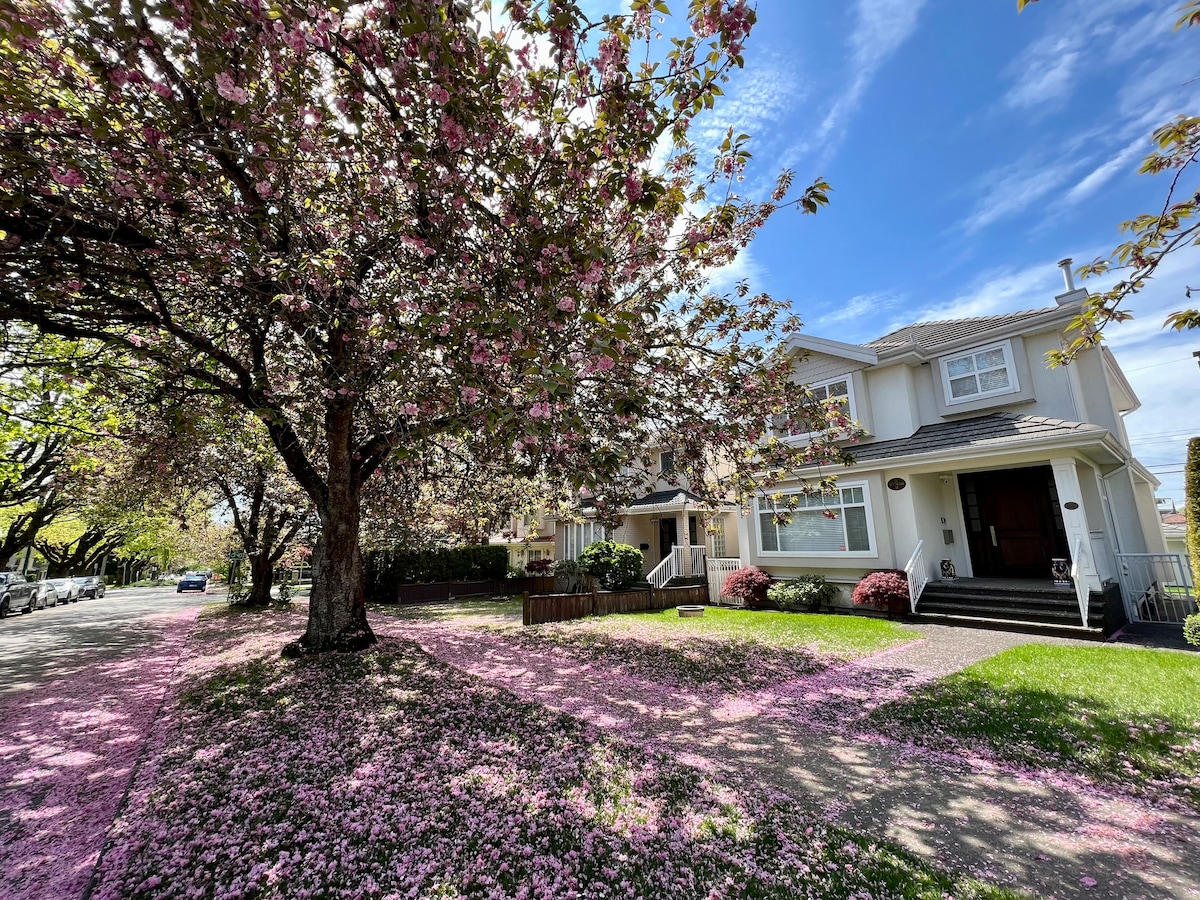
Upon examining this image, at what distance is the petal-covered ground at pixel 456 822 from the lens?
2.84 metres

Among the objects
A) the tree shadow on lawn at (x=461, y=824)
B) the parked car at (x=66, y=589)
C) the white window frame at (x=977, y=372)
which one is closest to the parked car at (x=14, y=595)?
the parked car at (x=66, y=589)

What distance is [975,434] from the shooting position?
1197cm

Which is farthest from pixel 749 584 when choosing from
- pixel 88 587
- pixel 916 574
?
pixel 88 587

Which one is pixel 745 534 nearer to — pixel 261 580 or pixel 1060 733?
pixel 1060 733

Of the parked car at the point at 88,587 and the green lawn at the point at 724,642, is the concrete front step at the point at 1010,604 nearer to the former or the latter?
the green lawn at the point at 724,642

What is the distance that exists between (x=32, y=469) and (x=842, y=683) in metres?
26.6

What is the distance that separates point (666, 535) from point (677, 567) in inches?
137

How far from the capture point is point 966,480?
13.2 m

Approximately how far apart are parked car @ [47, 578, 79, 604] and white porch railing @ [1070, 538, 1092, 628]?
3933 cm

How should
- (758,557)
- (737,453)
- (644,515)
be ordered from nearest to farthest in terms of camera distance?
(737,453) → (758,557) → (644,515)

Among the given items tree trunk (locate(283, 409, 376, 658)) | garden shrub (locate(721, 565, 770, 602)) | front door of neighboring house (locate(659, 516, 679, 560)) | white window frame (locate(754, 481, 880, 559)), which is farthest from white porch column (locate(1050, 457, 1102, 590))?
tree trunk (locate(283, 409, 376, 658))

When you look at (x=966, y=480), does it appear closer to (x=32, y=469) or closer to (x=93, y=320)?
(x=93, y=320)

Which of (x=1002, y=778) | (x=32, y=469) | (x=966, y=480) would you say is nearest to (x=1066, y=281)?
(x=966, y=480)

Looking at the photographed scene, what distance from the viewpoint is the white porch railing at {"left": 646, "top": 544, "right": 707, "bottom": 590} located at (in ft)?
57.5
